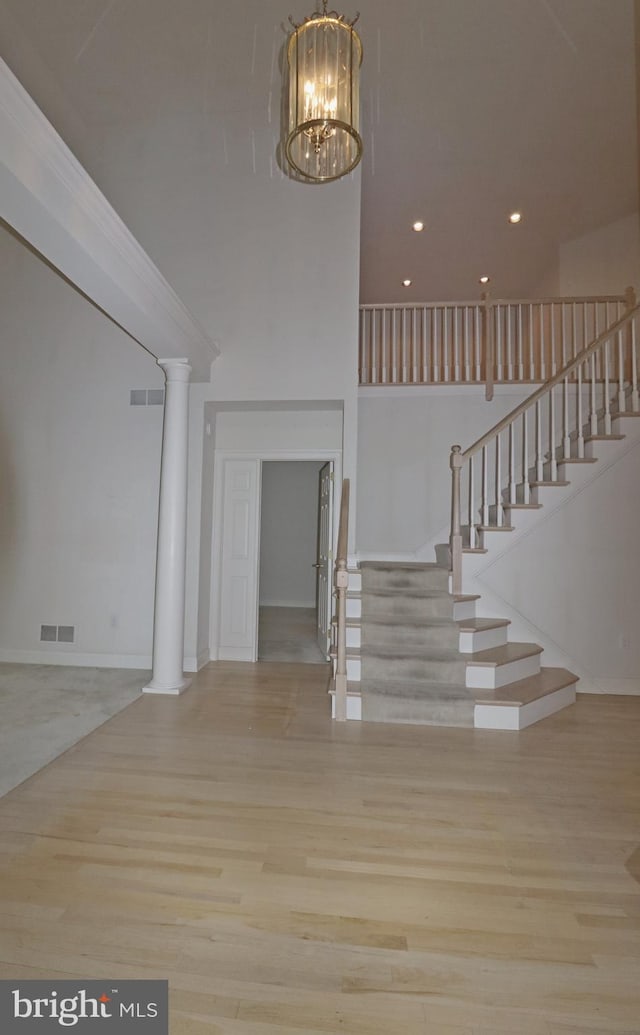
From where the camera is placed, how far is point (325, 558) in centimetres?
603

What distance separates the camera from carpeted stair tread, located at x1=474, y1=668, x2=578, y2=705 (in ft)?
12.4

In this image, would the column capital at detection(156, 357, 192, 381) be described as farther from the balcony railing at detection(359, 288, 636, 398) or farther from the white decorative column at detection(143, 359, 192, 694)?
the balcony railing at detection(359, 288, 636, 398)

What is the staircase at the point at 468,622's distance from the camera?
3848mm

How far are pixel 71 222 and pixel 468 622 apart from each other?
4032 millimetres

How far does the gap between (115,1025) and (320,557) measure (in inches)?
200

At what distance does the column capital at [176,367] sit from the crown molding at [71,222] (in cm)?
55

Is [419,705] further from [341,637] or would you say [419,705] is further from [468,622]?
[468,622]

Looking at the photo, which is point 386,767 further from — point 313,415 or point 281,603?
point 281,603

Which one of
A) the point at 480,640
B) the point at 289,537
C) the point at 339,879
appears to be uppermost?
the point at 289,537

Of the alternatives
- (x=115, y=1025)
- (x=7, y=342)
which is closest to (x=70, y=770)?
(x=115, y=1025)

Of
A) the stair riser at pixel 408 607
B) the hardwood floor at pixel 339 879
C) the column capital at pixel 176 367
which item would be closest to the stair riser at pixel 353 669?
the stair riser at pixel 408 607

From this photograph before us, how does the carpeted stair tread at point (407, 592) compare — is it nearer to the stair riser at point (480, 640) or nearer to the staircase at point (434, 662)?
the staircase at point (434, 662)

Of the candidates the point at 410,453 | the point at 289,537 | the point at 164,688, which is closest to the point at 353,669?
the point at 164,688

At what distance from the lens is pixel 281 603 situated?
31.9 ft
